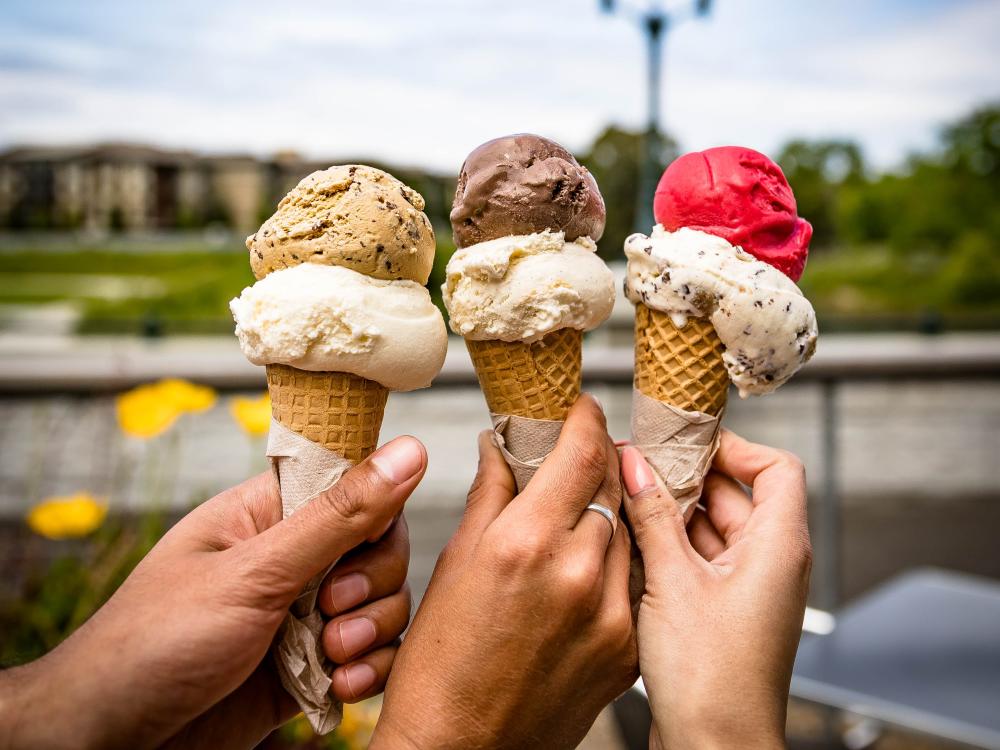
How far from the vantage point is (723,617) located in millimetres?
1155

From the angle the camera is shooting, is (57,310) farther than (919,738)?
Yes

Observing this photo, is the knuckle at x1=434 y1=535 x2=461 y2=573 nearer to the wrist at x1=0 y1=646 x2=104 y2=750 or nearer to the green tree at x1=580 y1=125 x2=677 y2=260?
the wrist at x1=0 y1=646 x2=104 y2=750

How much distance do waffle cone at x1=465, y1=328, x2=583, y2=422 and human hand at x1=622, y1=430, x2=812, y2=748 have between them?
18 centimetres

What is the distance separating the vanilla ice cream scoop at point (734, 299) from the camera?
1332mm

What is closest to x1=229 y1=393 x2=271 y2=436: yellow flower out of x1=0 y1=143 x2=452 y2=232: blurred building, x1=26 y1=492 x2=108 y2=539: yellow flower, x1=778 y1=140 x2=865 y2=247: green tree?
x1=26 y1=492 x2=108 y2=539: yellow flower

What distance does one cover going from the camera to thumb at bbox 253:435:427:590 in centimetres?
112

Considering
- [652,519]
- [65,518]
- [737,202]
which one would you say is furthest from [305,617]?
[65,518]

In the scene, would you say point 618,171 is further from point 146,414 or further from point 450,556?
point 450,556

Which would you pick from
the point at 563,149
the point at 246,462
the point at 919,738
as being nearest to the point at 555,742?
the point at 563,149

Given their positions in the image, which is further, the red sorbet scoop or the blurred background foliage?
the blurred background foliage

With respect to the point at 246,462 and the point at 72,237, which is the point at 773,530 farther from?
the point at 72,237

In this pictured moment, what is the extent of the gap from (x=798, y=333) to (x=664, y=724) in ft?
2.29

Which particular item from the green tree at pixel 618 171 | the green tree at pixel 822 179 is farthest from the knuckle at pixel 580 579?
the green tree at pixel 822 179

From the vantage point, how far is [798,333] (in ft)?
4.50
